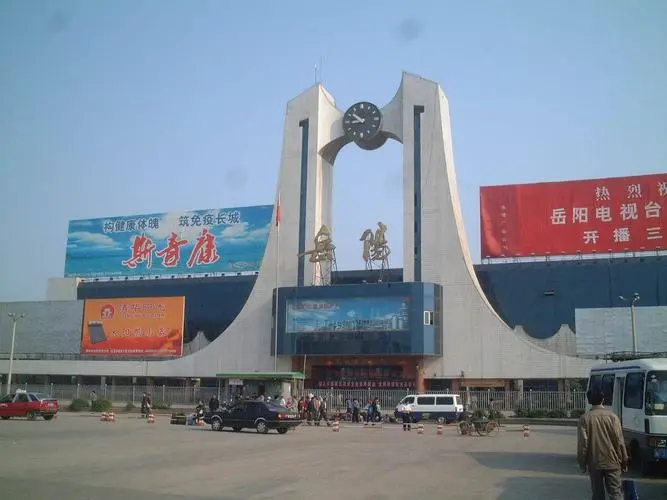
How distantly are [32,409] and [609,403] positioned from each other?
25979 mm

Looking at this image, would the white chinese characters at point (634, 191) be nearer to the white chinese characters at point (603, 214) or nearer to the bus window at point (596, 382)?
the white chinese characters at point (603, 214)

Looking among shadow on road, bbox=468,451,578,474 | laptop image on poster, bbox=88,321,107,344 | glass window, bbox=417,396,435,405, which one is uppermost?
laptop image on poster, bbox=88,321,107,344

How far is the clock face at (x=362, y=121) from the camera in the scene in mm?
51438

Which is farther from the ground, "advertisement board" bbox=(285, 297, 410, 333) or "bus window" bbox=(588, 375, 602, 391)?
"advertisement board" bbox=(285, 297, 410, 333)

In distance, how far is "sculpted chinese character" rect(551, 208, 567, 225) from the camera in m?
51.8

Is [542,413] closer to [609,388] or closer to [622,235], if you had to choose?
[622,235]

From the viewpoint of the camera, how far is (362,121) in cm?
5194

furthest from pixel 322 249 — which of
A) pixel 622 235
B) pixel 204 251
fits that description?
pixel 622 235

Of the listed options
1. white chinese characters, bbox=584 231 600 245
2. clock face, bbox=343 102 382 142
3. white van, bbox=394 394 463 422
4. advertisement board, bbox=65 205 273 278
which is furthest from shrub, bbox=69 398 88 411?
white chinese characters, bbox=584 231 600 245

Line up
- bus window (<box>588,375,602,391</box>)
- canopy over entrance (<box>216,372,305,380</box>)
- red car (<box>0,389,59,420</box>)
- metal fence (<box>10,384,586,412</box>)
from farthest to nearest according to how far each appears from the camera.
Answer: metal fence (<box>10,384,586,412</box>) < canopy over entrance (<box>216,372,305,380</box>) < red car (<box>0,389,59,420</box>) < bus window (<box>588,375,602,391</box>)

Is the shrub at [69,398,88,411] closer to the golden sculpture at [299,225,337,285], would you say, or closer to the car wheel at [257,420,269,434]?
the golden sculpture at [299,225,337,285]

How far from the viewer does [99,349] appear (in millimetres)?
59625

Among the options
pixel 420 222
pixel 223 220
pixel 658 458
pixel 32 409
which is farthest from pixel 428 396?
pixel 223 220

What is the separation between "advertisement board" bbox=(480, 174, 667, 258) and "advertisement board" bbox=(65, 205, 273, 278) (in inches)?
785
